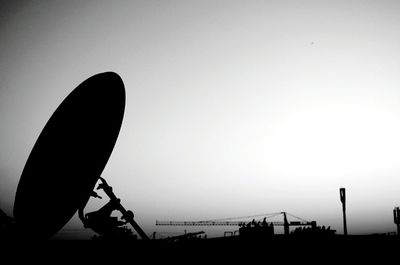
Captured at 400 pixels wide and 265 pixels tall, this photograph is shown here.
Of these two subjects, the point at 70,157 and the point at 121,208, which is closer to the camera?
the point at 121,208

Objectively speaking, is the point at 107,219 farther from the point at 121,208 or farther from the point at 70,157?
the point at 70,157

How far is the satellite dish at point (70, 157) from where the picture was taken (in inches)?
233

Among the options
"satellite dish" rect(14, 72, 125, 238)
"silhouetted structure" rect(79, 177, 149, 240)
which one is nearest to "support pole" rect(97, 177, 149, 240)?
"silhouetted structure" rect(79, 177, 149, 240)

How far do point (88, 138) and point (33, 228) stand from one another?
2.36 metres

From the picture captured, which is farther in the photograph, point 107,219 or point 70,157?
point 70,157

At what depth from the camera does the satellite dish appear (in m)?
5.91

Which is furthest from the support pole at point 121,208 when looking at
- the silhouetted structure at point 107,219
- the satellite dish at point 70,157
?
the satellite dish at point 70,157

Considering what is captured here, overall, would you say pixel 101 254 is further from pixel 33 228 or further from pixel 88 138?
pixel 88 138

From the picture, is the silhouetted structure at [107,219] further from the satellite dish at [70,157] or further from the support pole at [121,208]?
the satellite dish at [70,157]

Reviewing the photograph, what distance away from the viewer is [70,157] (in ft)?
20.6

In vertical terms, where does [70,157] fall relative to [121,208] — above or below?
above

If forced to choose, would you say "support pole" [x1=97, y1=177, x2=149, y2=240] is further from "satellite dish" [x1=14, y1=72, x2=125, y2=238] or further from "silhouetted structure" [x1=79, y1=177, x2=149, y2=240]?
"satellite dish" [x1=14, y1=72, x2=125, y2=238]

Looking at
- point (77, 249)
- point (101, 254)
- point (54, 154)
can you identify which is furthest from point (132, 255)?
point (54, 154)

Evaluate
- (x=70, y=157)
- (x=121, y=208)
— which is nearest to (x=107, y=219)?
(x=121, y=208)
